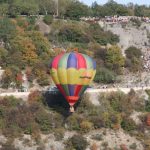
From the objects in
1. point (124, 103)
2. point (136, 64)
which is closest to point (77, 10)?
point (136, 64)

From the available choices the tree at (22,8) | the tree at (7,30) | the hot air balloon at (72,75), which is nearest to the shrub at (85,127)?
the hot air balloon at (72,75)

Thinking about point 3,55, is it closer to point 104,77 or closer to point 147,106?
point 104,77

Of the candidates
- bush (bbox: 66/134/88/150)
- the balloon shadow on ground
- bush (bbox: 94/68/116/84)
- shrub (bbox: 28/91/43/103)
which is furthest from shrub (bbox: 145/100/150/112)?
shrub (bbox: 28/91/43/103)

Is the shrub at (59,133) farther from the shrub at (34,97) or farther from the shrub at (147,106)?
the shrub at (147,106)

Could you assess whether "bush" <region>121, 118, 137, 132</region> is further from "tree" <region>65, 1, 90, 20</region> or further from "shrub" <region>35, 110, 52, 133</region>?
"tree" <region>65, 1, 90, 20</region>

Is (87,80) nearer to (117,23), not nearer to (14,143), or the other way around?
(14,143)

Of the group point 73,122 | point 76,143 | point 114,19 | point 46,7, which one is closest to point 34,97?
point 73,122

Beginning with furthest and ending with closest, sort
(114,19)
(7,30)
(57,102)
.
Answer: (114,19)
(7,30)
(57,102)

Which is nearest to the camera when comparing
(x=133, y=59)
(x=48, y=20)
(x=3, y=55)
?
(x=3, y=55)
